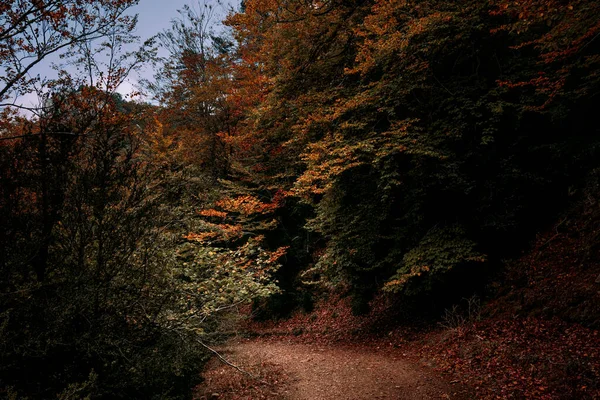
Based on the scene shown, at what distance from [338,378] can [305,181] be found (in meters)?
4.81

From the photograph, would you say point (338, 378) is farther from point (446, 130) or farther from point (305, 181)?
point (446, 130)

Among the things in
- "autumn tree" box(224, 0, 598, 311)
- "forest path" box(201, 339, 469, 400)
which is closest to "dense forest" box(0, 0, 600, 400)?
"autumn tree" box(224, 0, 598, 311)

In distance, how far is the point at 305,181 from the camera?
827cm

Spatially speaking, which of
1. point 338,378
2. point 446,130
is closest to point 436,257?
point 446,130

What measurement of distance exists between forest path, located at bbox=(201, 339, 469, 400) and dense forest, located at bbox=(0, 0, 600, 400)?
4.59ft

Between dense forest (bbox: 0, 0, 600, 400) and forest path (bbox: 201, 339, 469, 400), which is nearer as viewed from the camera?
dense forest (bbox: 0, 0, 600, 400)

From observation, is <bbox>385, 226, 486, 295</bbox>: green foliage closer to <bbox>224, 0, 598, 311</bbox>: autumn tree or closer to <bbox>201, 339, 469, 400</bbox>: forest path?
<bbox>224, 0, 598, 311</bbox>: autumn tree

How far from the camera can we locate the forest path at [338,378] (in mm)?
5398

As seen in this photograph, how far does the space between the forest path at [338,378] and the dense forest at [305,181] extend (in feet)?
4.59

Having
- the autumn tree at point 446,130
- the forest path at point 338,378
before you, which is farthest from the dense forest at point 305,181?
the forest path at point 338,378

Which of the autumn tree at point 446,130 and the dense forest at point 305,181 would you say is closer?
the dense forest at point 305,181

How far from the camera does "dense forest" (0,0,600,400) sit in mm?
3652

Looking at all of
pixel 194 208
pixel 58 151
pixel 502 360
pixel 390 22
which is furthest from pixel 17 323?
pixel 390 22

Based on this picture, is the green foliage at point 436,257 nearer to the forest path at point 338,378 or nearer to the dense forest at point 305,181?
the dense forest at point 305,181
